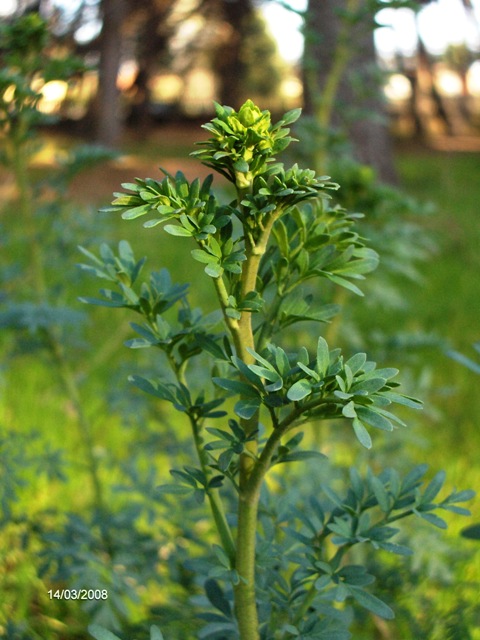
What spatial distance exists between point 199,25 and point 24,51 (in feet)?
48.1

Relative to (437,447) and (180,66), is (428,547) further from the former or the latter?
(180,66)

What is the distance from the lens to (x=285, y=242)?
0.75 meters

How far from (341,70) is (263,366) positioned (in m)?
1.40

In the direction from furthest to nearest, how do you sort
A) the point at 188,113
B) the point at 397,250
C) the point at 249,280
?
the point at 188,113 < the point at 397,250 < the point at 249,280

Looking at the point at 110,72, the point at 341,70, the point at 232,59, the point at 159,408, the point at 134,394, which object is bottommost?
the point at 159,408

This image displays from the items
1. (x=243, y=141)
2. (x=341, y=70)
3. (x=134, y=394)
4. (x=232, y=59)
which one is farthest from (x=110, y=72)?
(x=243, y=141)

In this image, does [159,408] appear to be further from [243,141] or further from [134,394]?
[243,141]

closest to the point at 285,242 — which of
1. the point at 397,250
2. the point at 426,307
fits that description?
the point at 397,250

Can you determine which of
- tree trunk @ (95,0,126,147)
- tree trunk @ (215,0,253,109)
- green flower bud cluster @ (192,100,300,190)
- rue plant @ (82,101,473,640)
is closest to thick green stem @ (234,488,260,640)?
rue plant @ (82,101,473,640)

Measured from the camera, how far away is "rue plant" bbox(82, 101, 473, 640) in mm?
623

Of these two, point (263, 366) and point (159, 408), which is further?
point (159, 408)

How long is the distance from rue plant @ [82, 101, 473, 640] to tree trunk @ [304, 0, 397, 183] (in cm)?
98

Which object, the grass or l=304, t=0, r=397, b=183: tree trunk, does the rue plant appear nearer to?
the grass

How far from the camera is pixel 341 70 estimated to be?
1828 millimetres
